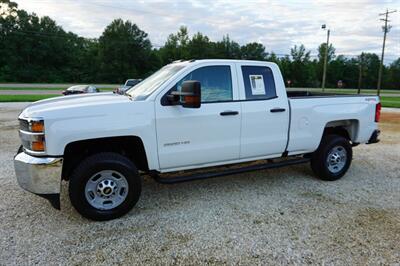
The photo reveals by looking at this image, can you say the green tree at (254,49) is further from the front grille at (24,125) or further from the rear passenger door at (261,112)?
the front grille at (24,125)

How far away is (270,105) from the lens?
172 inches

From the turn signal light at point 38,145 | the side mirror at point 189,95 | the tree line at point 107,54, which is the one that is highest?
the tree line at point 107,54

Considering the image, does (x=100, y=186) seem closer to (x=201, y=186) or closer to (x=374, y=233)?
(x=201, y=186)

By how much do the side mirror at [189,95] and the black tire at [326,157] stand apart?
2.62 metres

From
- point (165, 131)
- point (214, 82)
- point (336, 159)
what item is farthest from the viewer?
point (336, 159)

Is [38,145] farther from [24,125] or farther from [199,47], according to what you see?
[199,47]

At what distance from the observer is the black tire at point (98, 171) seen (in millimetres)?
3395

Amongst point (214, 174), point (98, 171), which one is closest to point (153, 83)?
point (98, 171)

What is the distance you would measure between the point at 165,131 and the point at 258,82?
5.33 feet

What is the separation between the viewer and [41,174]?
322cm

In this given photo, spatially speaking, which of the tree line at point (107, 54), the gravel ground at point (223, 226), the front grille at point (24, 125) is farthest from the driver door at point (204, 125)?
the tree line at point (107, 54)

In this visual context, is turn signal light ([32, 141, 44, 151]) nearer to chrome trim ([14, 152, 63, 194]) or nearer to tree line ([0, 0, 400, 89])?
chrome trim ([14, 152, 63, 194])

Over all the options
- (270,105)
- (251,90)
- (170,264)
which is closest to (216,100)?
(251,90)

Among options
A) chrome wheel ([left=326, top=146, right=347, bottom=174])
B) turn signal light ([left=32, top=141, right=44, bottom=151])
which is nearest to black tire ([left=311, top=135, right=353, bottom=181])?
chrome wheel ([left=326, top=146, right=347, bottom=174])
